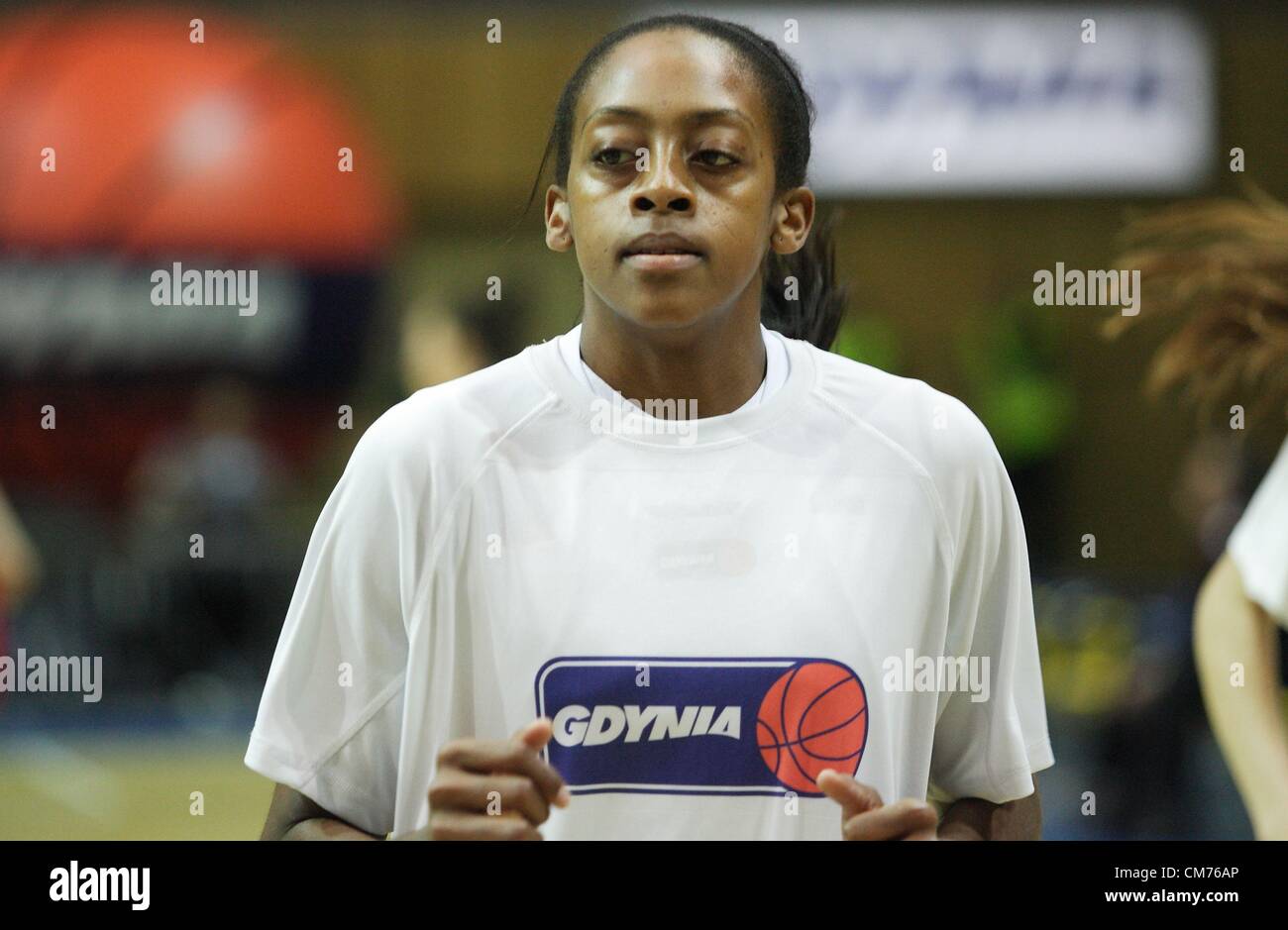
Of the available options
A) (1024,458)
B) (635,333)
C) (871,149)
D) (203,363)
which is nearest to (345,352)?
(203,363)

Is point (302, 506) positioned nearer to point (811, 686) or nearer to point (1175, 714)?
point (811, 686)

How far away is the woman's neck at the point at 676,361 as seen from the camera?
2.12 meters

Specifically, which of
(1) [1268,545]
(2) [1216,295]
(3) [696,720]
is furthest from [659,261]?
(1) [1268,545]

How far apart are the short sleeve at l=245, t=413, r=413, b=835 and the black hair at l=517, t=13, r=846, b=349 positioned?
0.52 m

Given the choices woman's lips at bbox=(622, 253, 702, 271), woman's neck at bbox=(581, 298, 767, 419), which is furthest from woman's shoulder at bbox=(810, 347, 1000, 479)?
woman's lips at bbox=(622, 253, 702, 271)

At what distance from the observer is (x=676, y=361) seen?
2.13m

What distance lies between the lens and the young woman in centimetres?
205

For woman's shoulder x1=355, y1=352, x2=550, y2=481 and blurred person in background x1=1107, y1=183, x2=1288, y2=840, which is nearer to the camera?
woman's shoulder x1=355, y1=352, x2=550, y2=481

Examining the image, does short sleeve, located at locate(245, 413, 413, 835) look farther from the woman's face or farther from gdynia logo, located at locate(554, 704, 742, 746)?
the woman's face

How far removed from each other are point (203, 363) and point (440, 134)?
0.51 metres

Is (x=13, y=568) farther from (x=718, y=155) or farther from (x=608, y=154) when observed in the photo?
(x=718, y=155)
